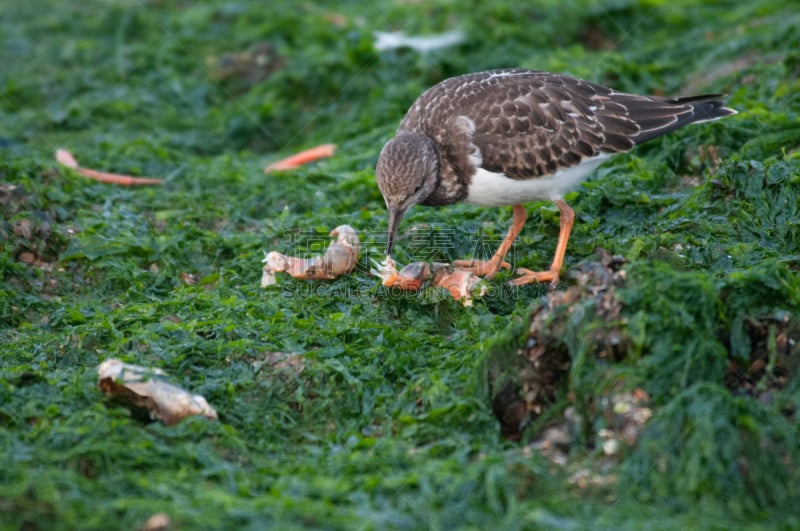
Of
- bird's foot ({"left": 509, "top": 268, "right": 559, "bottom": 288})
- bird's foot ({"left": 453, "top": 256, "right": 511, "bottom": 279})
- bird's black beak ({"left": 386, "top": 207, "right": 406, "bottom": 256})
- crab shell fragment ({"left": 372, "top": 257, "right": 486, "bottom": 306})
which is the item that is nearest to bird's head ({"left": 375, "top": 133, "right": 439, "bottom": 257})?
bird's black beak ({"left": 386, "top": 207, "right": 406, "bottom": 256})

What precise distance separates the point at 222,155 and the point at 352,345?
14.5 feet

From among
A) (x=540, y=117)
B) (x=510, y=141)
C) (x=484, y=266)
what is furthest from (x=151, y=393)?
(x=540, y=117)

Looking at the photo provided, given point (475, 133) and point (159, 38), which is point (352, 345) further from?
point (159, 38)

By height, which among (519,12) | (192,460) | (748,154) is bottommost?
(192,460)

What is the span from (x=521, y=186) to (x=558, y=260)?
0.59 metres

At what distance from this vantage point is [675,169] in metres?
7.59

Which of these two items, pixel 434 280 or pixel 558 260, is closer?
pixel 434 280

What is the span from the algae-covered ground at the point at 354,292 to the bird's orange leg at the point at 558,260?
0.40ft

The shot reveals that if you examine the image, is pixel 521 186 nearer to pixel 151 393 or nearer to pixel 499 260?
pixel 499 260

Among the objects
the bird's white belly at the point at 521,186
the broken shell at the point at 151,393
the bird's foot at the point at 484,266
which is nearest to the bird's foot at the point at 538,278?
the bird's foot at the point at 484,266

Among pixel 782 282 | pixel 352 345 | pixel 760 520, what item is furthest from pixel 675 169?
pixel 760 520

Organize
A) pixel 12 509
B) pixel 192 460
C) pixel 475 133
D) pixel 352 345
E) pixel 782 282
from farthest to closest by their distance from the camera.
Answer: pixel 475 133, pixel 352 345, pixel 782 282, pixel 192 460, pixel 12 509

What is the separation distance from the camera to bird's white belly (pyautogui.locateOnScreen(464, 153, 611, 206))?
6.03 meters

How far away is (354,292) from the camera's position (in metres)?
6.21
